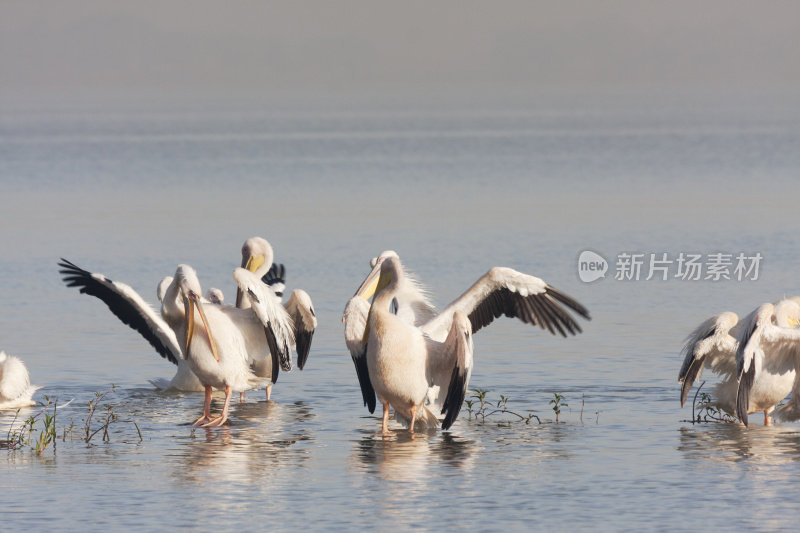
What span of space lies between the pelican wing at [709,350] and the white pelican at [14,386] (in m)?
4.37

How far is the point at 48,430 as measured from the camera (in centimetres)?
1046

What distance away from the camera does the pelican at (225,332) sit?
1129 centimetres

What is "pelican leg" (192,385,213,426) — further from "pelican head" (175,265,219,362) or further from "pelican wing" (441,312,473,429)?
"pelican wing" (441,312,473,429)

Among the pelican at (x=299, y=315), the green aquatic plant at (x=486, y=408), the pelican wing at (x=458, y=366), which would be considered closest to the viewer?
the pelican wing at (x=458, y=366)

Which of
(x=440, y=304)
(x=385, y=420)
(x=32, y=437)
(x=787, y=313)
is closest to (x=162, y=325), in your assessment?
Result: (x=32, y=437)

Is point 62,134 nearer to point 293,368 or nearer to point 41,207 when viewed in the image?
point 41,207

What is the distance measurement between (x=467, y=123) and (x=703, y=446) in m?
53.7

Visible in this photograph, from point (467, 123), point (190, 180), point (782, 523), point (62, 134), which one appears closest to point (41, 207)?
point (190, 180)

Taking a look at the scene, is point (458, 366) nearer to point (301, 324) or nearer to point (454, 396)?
point (454, 396)

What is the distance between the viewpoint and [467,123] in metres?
63.4

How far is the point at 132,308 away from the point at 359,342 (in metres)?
2.18

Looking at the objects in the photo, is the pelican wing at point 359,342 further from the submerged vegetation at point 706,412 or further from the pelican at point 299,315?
the submerged vegetation at point 706,412

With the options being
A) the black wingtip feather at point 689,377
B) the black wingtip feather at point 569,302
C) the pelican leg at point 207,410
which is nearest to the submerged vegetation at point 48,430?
the pelican leg at point 207,410

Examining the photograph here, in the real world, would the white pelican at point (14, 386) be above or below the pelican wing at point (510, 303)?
below
